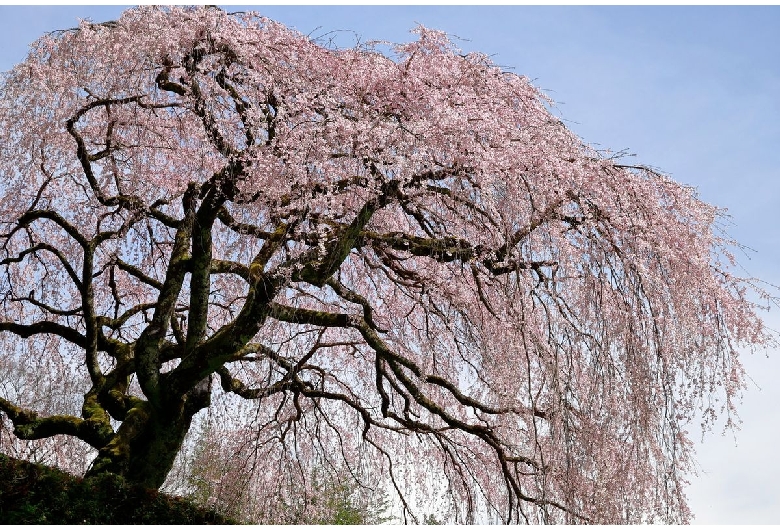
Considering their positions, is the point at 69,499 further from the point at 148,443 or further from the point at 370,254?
the point at 370,254

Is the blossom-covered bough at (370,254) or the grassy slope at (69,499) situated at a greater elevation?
the blossom-covered bough at (370,254)

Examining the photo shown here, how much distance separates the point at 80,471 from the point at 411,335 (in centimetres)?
378

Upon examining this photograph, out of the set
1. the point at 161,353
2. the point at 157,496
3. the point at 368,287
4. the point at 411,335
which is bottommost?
the point at 157,496

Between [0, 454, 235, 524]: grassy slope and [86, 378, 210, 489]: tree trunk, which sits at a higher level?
[86, 378, 210, 489]: tree trunk

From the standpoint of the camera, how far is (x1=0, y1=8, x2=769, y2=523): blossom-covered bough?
4.60 m

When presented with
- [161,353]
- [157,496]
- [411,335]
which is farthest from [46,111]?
[411,335]

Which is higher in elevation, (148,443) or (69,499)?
(148,443)

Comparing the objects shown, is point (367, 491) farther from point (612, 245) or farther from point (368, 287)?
point (612, 245)

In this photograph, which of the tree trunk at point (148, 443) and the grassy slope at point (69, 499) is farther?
the tree trunk at point (148, 443)

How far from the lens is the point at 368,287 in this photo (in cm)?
798

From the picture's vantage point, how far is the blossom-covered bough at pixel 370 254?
4.60 meters

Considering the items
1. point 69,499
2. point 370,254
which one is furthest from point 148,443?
point 370,254

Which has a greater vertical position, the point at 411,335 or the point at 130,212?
the point at 130,212

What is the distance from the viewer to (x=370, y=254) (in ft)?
22.4
